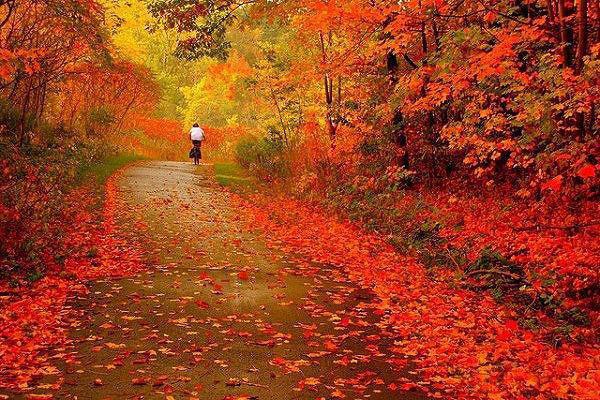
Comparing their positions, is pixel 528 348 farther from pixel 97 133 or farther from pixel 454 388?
pixel 97 133

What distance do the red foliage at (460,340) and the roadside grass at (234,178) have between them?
8.41 m

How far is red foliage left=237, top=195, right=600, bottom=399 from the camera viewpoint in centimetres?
562

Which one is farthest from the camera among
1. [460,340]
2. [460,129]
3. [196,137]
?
[196,137]

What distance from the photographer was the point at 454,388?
5535mm

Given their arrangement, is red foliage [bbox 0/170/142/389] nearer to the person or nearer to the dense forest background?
the dense forest background

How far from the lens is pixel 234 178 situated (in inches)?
860

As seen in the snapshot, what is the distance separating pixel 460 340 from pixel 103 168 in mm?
17011

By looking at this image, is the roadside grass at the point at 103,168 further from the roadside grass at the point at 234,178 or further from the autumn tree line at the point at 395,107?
the roadside grass at the point at 234,178

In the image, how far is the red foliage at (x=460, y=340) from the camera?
562 centimetres

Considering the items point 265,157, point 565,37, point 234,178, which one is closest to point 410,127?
point 565,37

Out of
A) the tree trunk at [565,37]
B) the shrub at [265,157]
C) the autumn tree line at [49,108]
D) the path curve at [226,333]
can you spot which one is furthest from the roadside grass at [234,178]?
the tree trunk at [565,37]

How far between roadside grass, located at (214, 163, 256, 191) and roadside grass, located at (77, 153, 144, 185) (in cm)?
378

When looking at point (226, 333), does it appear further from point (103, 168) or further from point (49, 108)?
point (49, 108)

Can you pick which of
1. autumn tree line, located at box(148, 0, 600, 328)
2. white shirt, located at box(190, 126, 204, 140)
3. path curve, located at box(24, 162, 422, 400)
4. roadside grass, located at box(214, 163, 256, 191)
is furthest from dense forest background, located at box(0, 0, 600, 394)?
white shirt, located at box(190, 126, 204, 140)
